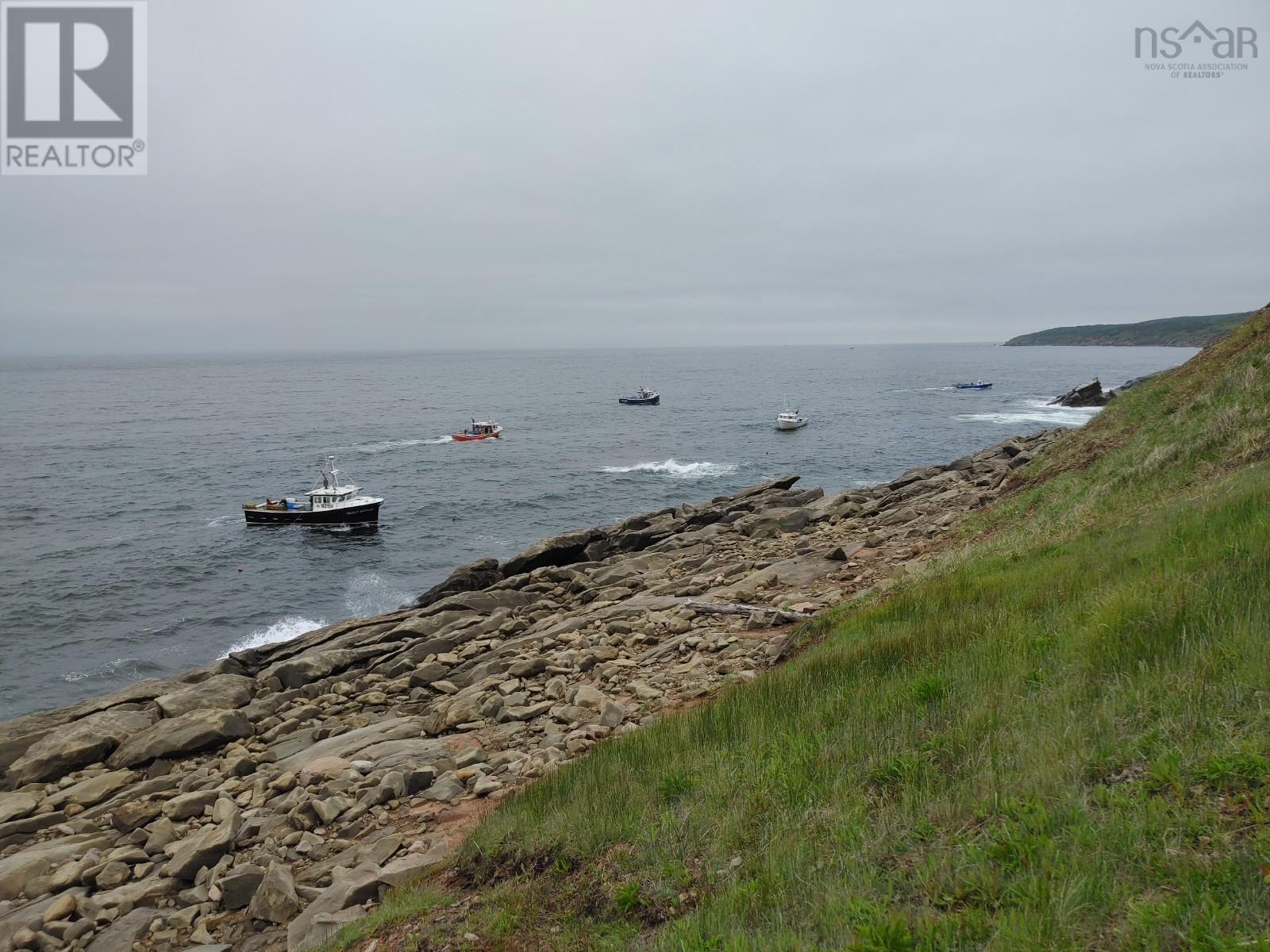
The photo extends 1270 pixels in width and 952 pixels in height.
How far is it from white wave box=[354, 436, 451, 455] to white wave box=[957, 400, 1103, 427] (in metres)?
60.8

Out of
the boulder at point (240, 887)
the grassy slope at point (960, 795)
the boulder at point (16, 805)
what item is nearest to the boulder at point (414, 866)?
the grassy slope at point (960, 795)

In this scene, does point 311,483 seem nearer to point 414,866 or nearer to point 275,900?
point 275,900

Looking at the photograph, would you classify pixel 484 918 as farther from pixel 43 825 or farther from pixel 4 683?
pixel 4 683

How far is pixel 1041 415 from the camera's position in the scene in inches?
3113

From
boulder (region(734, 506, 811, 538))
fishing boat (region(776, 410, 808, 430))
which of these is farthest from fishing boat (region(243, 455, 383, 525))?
fishing boat (region(776, 410, 808, 430))

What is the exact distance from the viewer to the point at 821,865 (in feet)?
15.1

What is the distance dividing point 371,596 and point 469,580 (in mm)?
8586

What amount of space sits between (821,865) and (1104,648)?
129 inches

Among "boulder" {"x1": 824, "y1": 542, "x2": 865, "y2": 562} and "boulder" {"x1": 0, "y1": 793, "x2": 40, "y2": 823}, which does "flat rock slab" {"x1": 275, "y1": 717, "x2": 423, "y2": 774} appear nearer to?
"boulder" {"x1": 0, "y1": 793, "x2": 40, "y2": 823}

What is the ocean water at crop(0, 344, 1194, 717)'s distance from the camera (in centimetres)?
2973

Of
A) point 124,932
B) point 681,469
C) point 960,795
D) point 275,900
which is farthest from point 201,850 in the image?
point 681,469

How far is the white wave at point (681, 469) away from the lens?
5541 cm

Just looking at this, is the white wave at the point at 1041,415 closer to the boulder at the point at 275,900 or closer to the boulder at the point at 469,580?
the boulder at the point at 469,580

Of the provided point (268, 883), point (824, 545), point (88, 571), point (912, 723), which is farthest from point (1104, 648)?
point (88, 571)
